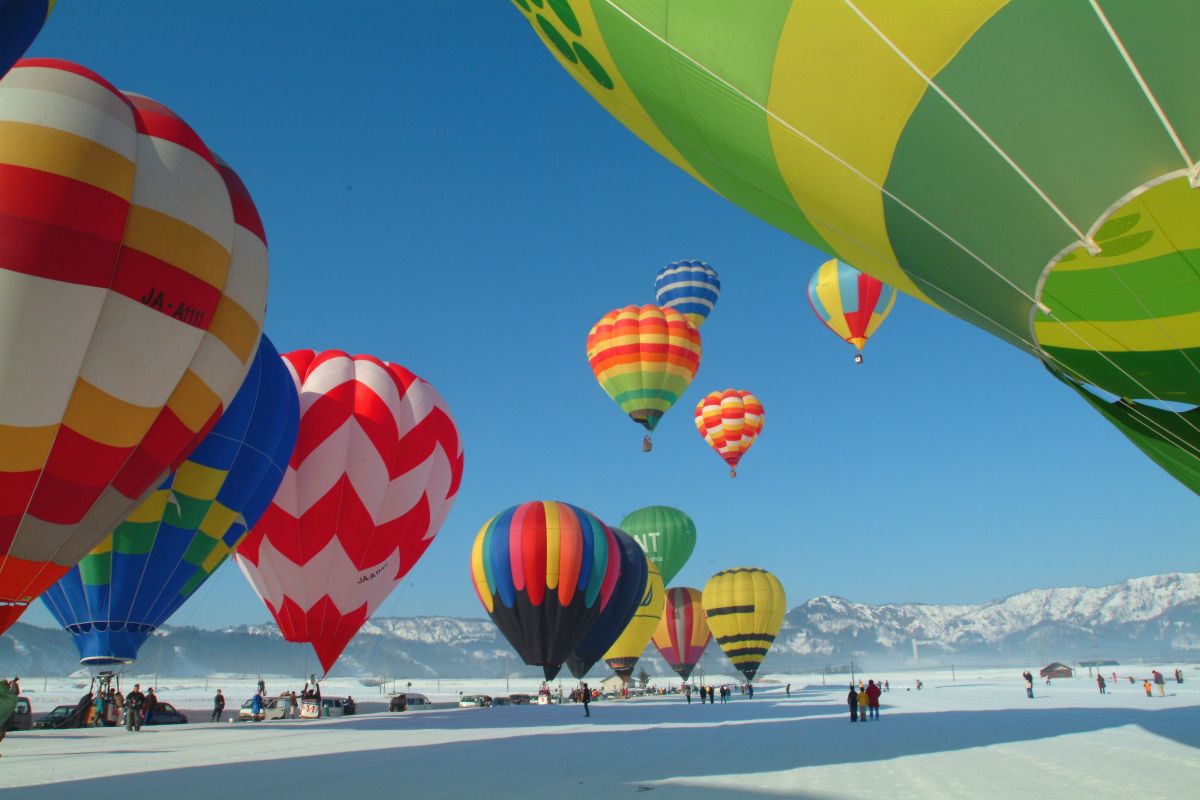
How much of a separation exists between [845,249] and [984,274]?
4.60ft

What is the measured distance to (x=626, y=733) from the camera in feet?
48.1

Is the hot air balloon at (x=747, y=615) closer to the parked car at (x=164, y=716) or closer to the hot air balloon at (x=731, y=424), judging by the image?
the hot air balloon at (x=731, y=424)

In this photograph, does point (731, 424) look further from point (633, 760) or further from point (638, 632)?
point (633, 760)

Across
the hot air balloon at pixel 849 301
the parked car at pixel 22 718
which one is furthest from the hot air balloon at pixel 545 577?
the parked car at pixel 22 718

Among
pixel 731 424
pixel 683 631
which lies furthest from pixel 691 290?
pixel 683 631

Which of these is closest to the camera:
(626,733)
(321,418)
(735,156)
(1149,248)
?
(1149,248)

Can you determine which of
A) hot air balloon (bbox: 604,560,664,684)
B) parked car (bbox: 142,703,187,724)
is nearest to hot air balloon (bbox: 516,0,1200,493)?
parked car (bbox: 142,703,187,724)

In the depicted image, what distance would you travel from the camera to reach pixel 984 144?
196 inches

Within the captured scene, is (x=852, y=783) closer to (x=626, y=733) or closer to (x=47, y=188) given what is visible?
(x=626, y=733)

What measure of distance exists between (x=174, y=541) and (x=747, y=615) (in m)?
28.3

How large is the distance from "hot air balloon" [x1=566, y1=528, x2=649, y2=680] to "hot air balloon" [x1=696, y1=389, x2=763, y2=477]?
11.5 metres

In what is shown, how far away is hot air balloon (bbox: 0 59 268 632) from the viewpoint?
365 inches

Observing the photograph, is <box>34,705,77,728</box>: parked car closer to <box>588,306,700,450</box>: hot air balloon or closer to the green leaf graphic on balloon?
the green leaf graphic on balloon

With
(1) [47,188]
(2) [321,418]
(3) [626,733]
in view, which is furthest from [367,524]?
(1) [47,188]
